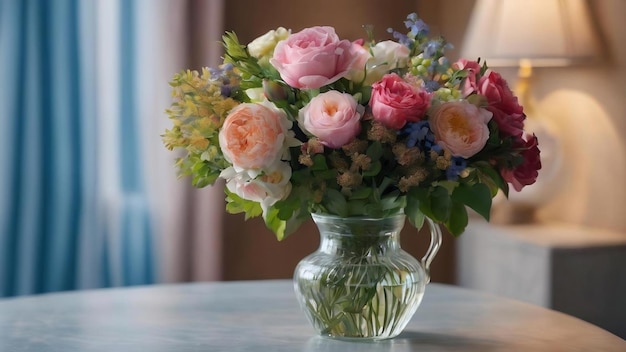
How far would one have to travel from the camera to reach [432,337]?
1683 millimetres

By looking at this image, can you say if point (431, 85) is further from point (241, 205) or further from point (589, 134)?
point (589, 134)

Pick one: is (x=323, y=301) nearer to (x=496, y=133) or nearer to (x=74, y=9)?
(x=496, y=133)

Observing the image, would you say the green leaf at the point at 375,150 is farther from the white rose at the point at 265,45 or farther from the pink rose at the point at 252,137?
the white rose at the point at 265,45

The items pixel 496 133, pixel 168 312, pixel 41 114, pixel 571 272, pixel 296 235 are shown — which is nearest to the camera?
pixel 496 133

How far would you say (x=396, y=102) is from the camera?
1461mm

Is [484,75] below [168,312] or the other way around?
the other way around

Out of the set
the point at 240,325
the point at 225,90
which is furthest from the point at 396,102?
the point at 240,325

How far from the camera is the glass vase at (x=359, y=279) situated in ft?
5.14

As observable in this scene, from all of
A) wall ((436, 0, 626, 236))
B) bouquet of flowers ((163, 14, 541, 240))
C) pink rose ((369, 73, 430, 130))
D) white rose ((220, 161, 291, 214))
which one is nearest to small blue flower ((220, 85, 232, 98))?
bouquet of flowers ((163, 14, 541, 240))

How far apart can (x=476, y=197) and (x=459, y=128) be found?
12cm

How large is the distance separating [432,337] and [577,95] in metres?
1.93

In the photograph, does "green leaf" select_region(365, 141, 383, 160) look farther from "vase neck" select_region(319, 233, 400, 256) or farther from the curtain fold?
the curtain fold

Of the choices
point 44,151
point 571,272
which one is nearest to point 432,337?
point 571,272

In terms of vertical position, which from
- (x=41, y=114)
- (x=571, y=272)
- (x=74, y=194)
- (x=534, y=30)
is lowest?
(x=571, y=272)
